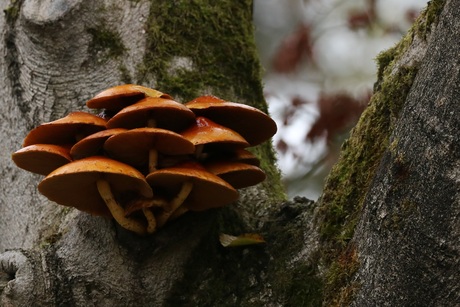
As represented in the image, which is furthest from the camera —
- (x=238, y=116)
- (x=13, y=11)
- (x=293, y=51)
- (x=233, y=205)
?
(x=293, y=51)

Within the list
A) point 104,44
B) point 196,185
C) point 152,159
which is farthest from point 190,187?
point 104,44

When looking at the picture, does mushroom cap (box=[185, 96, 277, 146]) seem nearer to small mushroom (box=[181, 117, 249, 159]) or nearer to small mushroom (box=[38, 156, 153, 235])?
small mushroom (box=[181, 117, 249, 159])

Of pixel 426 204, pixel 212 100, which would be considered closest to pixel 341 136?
pixel 212 100

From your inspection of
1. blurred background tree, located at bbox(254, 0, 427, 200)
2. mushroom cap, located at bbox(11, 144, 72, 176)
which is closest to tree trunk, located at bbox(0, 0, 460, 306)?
mushroom cap, located at bbox(11, 144, 72, 176)

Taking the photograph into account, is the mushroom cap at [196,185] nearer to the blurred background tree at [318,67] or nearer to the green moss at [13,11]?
the green moss at [13,11]

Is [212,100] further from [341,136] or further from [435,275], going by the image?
[341,136]

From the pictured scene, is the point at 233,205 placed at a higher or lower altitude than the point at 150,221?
higher

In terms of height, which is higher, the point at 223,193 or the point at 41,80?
the point at 41,80

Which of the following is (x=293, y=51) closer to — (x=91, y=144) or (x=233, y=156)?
(x=233, y=156)
